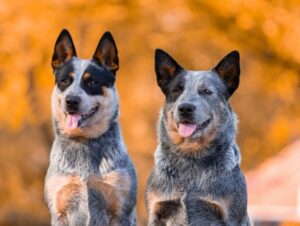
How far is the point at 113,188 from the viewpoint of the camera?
28.5 feet

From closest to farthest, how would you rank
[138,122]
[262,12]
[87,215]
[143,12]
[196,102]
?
[196,102] < [87,215] < [262,12] < [143,12] < [138,122]

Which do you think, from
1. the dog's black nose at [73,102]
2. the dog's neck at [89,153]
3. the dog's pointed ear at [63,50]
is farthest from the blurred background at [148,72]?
the dog's black nose at [73,102]

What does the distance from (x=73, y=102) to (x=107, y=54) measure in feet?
2.21

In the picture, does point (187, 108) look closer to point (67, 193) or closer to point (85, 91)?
point (85, 91)

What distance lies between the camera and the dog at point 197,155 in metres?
8.10

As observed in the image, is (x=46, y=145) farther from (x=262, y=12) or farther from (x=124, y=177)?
(x=124, y=177)

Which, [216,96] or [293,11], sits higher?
[293,11]

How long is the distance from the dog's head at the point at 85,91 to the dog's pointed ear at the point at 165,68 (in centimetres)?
58

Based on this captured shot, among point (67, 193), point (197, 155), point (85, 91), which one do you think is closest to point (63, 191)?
point (67, 193)

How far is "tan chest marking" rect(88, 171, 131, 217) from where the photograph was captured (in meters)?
8.68

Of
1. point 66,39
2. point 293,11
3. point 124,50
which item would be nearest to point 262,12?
point 293,11

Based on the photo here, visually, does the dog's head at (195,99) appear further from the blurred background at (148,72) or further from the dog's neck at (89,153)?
the blurred background at (148,72)

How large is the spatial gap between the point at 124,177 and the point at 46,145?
10.7 m

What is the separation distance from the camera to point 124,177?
8734 millimetres
